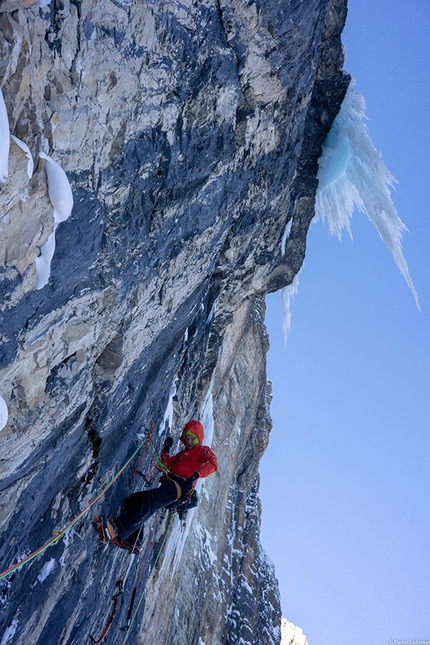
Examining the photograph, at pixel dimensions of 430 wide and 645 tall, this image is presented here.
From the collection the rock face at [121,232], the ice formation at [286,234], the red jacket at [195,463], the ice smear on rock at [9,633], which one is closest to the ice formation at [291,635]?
the rock face at [121,232]

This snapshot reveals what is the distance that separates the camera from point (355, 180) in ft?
29.5

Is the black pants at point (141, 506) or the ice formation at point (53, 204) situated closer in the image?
the ice formation at point (53, 204)

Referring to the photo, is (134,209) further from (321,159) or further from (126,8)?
(321,159)

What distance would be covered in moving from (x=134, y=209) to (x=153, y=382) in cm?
243

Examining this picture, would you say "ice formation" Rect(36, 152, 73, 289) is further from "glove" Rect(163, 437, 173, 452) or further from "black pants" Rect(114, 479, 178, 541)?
"glove" Rect(163, 437, 173, 452)

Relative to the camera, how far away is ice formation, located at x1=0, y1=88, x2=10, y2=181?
2.25 meters

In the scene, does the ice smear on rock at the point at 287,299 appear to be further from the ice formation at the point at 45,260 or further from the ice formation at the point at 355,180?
the ice formation at the point at 45,260

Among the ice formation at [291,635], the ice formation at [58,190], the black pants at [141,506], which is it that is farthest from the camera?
the ice formation at [291,635]

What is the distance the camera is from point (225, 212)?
5.82 meters

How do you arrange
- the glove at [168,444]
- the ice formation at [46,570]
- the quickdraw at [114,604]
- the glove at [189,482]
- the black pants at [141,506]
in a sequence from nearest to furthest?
the ice formation at [46,570]
the black pants at [141,506]
the glove at [189,482]
the quickdraw at [114,604]
the glove at [168,444]

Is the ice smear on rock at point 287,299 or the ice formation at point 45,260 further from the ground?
the ice smear on rock at point 287,299

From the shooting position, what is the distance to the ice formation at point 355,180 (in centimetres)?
843

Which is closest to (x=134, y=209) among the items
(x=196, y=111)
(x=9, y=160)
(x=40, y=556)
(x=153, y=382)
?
(x=196, y=111)

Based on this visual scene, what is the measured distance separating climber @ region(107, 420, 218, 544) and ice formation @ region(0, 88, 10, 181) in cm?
394
